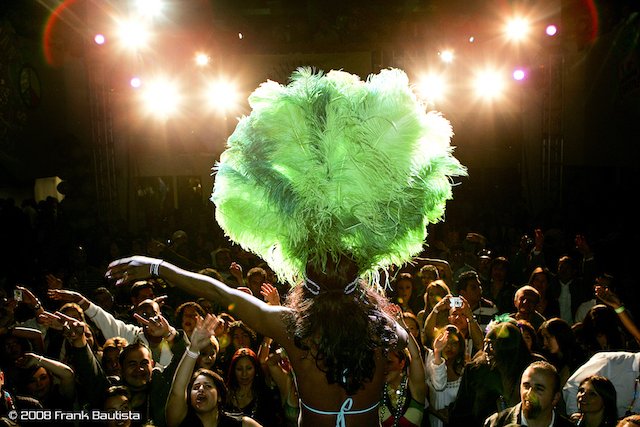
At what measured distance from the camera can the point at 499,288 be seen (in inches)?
228

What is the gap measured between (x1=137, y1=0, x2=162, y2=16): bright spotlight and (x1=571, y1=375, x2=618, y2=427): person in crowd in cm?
1198

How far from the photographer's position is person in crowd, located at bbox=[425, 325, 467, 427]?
3.18m

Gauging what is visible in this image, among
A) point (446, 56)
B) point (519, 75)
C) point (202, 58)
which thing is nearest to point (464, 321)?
point (519, 75)

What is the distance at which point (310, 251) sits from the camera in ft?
6.87

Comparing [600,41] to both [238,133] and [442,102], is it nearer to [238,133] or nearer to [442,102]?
[442,102]

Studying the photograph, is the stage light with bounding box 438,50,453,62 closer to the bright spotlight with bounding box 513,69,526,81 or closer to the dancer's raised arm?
the bright spotlight with bounding box 513,69,526,81

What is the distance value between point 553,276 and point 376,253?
14.0 ft

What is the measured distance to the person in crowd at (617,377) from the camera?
3031 mm

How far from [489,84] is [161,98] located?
837 cm

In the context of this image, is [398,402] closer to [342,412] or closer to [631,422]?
[342,412]

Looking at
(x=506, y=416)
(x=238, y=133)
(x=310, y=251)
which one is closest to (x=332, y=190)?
(x=310, y=251)

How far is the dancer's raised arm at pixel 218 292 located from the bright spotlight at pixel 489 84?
1159cm

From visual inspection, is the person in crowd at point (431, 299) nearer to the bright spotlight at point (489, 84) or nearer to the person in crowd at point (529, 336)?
the person in crowd at point (529, 336)

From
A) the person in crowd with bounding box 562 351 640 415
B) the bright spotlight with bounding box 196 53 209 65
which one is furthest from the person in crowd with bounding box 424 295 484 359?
the bright spotlight with bounding box 196 53 209 65
